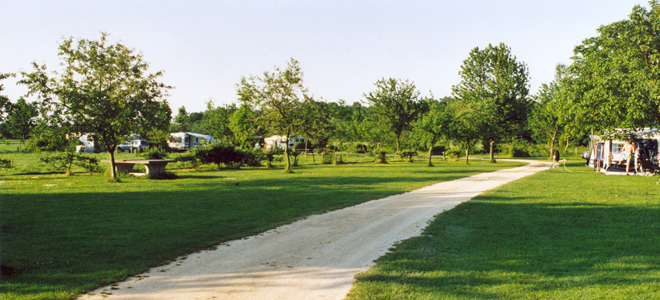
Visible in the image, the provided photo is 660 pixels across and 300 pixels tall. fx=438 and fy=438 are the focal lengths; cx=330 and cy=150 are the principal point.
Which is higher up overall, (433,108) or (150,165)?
(433,108)

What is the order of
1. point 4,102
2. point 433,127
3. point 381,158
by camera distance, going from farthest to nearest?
point 381,158 → point 433,127 → point 4,102

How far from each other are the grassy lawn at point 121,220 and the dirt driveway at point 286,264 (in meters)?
0.42

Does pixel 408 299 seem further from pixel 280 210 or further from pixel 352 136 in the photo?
pixel 352 136

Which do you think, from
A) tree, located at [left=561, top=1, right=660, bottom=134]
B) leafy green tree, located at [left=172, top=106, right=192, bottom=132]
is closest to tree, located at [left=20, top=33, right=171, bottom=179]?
tree, located at [left=561, top=1, right=660, bottom=134]

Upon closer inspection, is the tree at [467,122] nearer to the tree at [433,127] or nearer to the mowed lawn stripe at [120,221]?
the tree at [433,127]

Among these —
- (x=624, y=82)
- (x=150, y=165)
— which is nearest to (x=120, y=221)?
(x=150, y=165)

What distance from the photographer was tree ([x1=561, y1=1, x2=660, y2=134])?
698 inches

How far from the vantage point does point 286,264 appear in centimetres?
524

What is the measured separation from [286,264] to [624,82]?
750 inches

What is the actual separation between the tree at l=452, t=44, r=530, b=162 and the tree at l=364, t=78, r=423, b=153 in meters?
5.68

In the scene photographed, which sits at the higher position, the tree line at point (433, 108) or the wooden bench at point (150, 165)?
the tree line at point (433, 108)

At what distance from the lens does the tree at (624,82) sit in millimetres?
17719

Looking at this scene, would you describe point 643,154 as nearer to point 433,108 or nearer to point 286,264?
point 433,108

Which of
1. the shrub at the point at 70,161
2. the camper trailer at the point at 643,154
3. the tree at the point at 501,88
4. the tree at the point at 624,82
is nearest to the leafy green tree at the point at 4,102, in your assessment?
the shrub at the point at 70,161
